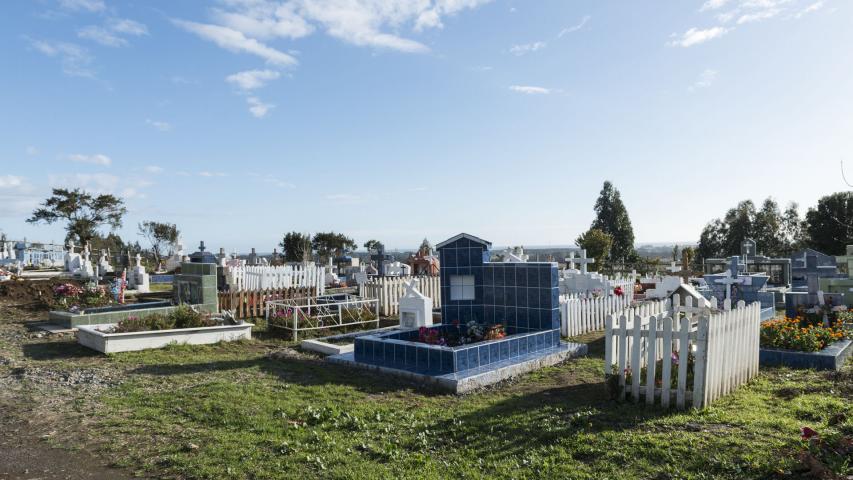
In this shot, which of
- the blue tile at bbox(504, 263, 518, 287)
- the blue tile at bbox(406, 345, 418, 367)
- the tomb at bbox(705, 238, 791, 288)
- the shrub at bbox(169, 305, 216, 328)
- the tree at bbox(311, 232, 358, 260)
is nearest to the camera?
the blue tile at bbox(406, 345, 418, 367)

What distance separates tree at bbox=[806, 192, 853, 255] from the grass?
119 feet

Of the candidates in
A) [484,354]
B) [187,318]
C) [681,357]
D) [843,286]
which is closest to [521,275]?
[484,354]

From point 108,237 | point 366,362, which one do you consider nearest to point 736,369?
point 366,362

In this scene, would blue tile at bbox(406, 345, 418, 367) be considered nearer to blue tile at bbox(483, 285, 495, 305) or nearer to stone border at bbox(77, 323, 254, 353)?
blue tile at bbox(483, 285, 495, 305)

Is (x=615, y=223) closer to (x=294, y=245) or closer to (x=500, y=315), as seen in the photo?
(x=294, y=245)

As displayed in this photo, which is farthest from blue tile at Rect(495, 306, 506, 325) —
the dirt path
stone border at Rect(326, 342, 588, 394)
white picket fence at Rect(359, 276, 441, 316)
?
the dirt path

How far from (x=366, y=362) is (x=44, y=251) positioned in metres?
43.2

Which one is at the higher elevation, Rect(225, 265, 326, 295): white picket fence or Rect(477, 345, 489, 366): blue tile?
Rect(225, 265, 326, 295): white picket fence

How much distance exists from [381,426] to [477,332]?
14.3ft

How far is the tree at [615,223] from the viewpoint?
42.9 meters

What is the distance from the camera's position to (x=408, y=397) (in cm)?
702

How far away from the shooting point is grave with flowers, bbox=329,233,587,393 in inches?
315

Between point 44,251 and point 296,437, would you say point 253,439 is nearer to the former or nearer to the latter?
point 296,437

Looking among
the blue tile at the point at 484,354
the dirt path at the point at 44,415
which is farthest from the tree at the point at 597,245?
the dirt path at the point at 44,415
